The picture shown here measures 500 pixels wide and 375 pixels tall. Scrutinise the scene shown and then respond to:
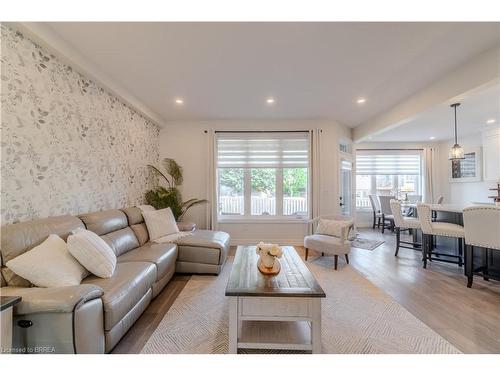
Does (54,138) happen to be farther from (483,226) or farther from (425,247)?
(425,247)

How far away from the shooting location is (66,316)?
1303 millimetres

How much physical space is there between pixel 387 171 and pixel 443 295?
192 inches

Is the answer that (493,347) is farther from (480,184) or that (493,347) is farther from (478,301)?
(480,184)

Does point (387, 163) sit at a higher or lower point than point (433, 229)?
higher

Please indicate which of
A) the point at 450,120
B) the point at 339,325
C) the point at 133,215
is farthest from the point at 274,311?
the point at 450,120

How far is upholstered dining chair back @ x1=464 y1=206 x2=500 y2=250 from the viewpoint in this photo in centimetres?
245

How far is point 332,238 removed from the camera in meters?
3.44

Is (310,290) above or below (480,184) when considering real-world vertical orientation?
below

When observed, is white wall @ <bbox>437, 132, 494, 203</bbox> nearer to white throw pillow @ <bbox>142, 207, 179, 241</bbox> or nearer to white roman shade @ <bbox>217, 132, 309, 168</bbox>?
white roman shade @ <bbox>217, 132, 309, 168</bbox>

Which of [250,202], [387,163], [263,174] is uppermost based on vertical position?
[387,163]

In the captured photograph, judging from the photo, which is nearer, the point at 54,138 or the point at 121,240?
the point at 54,138
